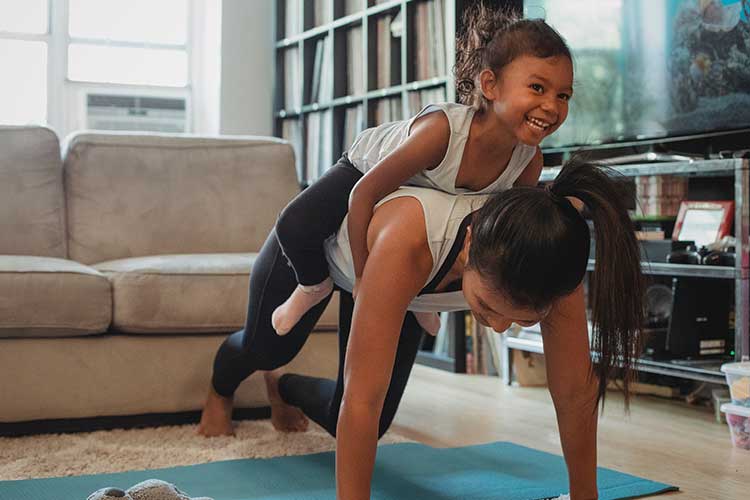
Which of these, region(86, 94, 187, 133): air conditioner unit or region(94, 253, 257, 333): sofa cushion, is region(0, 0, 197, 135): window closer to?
region(86, 94, 187, 133): air conditioner unit

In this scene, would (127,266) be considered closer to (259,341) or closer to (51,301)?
(51,301)

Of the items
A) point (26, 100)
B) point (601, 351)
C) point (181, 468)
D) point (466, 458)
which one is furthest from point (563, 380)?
point (26, 100)

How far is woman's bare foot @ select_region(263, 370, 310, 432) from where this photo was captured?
2.42 m

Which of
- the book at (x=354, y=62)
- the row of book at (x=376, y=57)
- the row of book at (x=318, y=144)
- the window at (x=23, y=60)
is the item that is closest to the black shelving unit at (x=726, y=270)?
the row of book at (x=376, y=57)

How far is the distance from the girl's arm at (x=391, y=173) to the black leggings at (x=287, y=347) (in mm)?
392

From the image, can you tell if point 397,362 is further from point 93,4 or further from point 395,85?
point 93,4

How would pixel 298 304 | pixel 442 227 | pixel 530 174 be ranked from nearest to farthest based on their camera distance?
pixel 442 227, pixel 530 174, pixel 298 304

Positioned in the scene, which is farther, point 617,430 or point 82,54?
point 82,54

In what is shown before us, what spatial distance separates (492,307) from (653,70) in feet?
6.42

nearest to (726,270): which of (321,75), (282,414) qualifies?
(282,414)

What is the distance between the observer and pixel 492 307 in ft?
4.59

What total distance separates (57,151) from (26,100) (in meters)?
2.16

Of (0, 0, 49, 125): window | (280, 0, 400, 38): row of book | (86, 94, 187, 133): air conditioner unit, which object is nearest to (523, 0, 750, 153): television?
(280, 0, 400, 38): row of book

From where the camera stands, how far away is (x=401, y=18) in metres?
4.09
